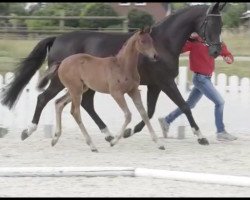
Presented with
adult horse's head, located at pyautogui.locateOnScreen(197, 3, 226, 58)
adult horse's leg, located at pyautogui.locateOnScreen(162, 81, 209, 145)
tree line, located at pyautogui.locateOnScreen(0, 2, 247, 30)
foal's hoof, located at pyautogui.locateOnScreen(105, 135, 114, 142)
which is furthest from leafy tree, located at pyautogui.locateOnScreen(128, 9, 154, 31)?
adult horse's leg, located at pyautogui.locateOnScreen(162, 81, 209, 145)

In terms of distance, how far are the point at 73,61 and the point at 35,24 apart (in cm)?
2350

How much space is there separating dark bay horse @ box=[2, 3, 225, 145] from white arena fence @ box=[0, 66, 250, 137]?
39cm

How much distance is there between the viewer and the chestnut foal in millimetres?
7234

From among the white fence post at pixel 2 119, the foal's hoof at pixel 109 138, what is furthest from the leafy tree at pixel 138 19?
the foal's hoof at pixel 109 138

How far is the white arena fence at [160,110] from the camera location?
8.91 m

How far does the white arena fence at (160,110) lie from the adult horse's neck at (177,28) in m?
1.04

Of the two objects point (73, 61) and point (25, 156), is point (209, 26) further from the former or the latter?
point (25, 156)

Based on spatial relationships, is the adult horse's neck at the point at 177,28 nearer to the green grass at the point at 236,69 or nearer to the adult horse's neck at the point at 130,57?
the adult horse's neck at the point at 130,57

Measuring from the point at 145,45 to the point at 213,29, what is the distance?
1165mm

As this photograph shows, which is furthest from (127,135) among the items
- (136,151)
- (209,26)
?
(209,26)

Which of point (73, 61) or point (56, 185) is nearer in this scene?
point (56, 185)

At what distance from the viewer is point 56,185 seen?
17.5 ft

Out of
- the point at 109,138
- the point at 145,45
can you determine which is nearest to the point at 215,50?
the point at 145,45

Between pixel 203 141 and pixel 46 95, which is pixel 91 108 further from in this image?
pixel 203 141
